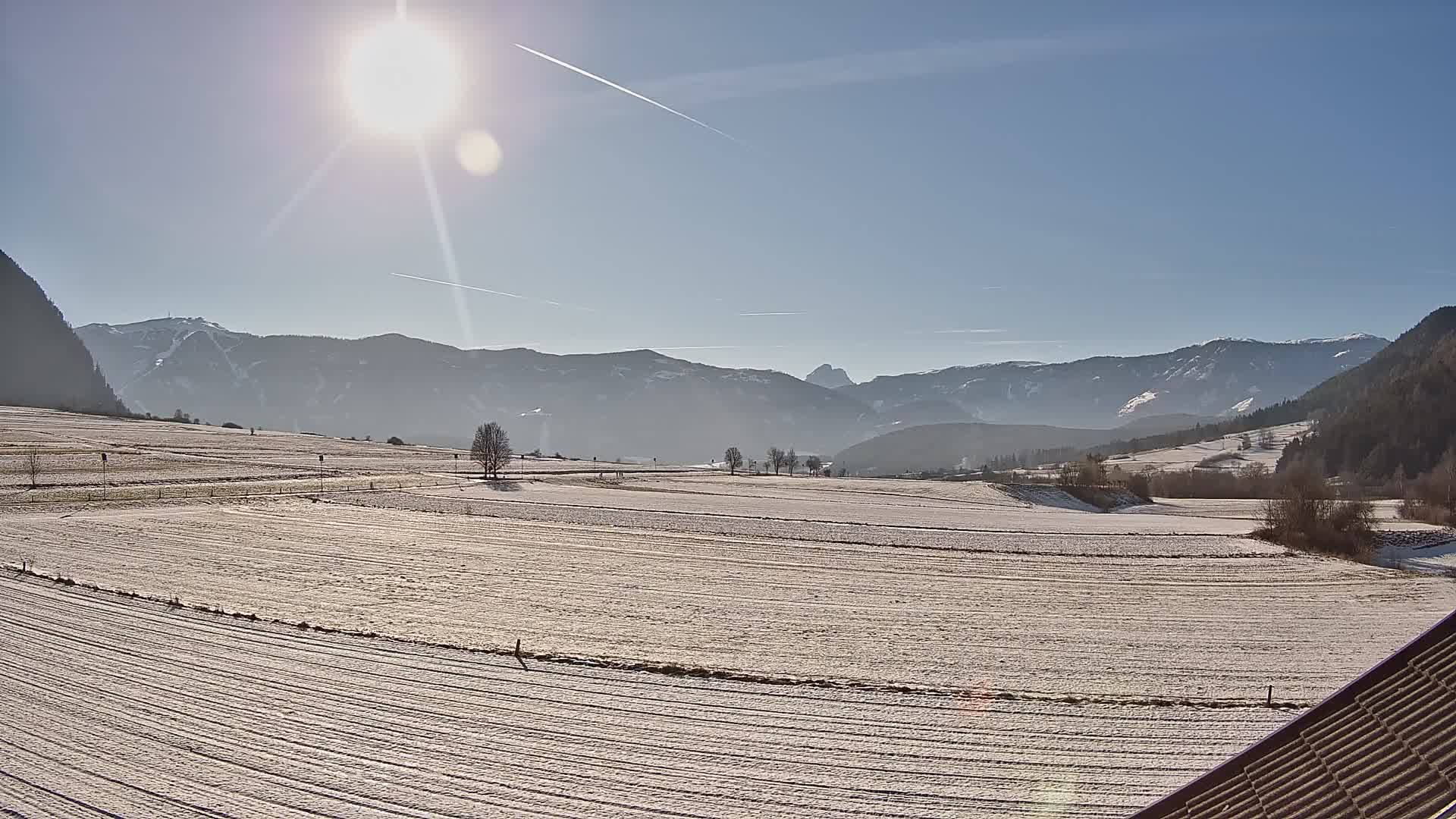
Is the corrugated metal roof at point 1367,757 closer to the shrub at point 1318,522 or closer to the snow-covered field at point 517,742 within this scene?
the snow-covered field at point 517,742

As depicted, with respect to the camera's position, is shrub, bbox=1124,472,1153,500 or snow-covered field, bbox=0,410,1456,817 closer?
snow-covered field, bbox=0,410,1456,817

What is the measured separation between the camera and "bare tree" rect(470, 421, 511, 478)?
97812 millimetres

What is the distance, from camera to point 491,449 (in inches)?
3858

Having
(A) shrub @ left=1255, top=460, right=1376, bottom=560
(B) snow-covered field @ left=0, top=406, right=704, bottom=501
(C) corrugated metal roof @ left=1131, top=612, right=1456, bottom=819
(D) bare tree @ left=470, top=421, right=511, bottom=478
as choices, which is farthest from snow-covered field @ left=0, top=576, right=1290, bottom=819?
(D) bare tree @ left=470, top=421, right=511, bottom=478

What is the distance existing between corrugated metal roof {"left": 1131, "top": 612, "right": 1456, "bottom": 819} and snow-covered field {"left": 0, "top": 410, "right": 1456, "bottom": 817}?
767 cm

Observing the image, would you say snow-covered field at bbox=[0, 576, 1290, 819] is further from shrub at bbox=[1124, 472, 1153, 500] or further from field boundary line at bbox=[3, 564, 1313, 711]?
shrub at bbox=[1124, 472, 1153, 500]

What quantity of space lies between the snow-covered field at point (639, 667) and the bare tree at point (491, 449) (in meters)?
48.8

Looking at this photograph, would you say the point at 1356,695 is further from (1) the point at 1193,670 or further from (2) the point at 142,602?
(2) the point at 142,602

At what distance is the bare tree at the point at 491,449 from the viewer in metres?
97.8

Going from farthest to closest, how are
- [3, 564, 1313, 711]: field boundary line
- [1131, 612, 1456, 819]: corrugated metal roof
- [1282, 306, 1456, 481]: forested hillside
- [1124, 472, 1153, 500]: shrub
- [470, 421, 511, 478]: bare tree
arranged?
[1282, 306, 1456, 481]: forested hillside, [1124, 472, 1153, 500]: shrub, [470, 421, 511, 478]: bare tree, [3, 564, 1313, 711]: field boundary line, [1131, 612, 1456, 819]: corrugated metal roof

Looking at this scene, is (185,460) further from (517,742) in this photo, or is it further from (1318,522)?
(1318,522)

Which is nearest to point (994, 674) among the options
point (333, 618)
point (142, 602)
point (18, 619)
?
point (333, 618)

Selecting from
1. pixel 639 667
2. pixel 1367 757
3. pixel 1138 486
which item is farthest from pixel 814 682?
pixel 1138 486

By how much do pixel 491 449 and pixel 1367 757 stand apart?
98.6 meters
